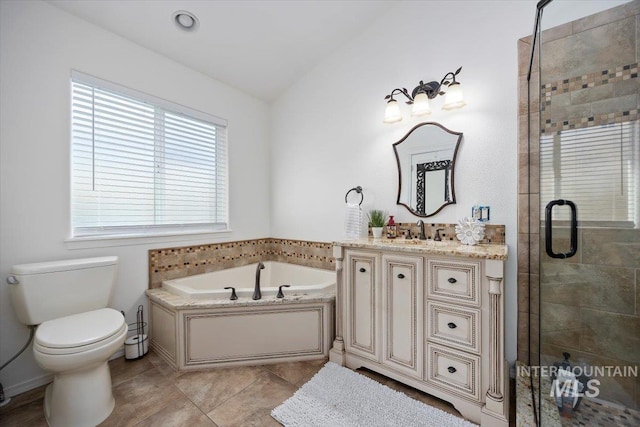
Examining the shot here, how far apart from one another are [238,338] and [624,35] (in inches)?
111

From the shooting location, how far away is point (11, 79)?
5.46 ft

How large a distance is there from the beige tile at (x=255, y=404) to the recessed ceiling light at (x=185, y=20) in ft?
8.91

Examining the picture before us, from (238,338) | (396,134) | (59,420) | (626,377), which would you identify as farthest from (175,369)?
(626,377)

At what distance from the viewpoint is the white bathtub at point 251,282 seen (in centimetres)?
208

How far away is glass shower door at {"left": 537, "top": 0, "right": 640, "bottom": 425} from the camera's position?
1283 millimetres

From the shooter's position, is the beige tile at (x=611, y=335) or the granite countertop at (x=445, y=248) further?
the granite countertop at (x=445, y=248)

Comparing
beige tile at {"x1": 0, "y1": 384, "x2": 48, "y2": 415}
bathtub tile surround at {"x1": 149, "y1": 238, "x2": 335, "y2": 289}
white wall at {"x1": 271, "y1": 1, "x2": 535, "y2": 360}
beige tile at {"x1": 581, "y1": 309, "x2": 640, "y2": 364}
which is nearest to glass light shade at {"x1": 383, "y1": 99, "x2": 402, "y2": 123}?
white wall at {"x1": 271, "y1": 1, "x2": 535, "y2": 360}

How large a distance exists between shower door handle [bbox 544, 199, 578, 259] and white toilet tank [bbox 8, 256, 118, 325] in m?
2.72

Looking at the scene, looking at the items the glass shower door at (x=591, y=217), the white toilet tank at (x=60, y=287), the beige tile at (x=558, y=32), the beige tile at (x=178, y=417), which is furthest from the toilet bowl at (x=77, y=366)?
the beige tile at (x=558, y=32)

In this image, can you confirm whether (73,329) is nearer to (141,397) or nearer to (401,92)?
(141,397)

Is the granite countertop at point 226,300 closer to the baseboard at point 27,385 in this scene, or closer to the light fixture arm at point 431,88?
the baseboard at point 27,385

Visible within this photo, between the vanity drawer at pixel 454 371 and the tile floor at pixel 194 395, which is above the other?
the vanity drawer at pixel 454 371

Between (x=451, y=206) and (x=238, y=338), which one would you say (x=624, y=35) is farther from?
(x=238, y=338)

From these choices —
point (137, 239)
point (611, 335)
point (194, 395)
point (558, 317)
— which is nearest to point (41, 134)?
point (137, 239)
